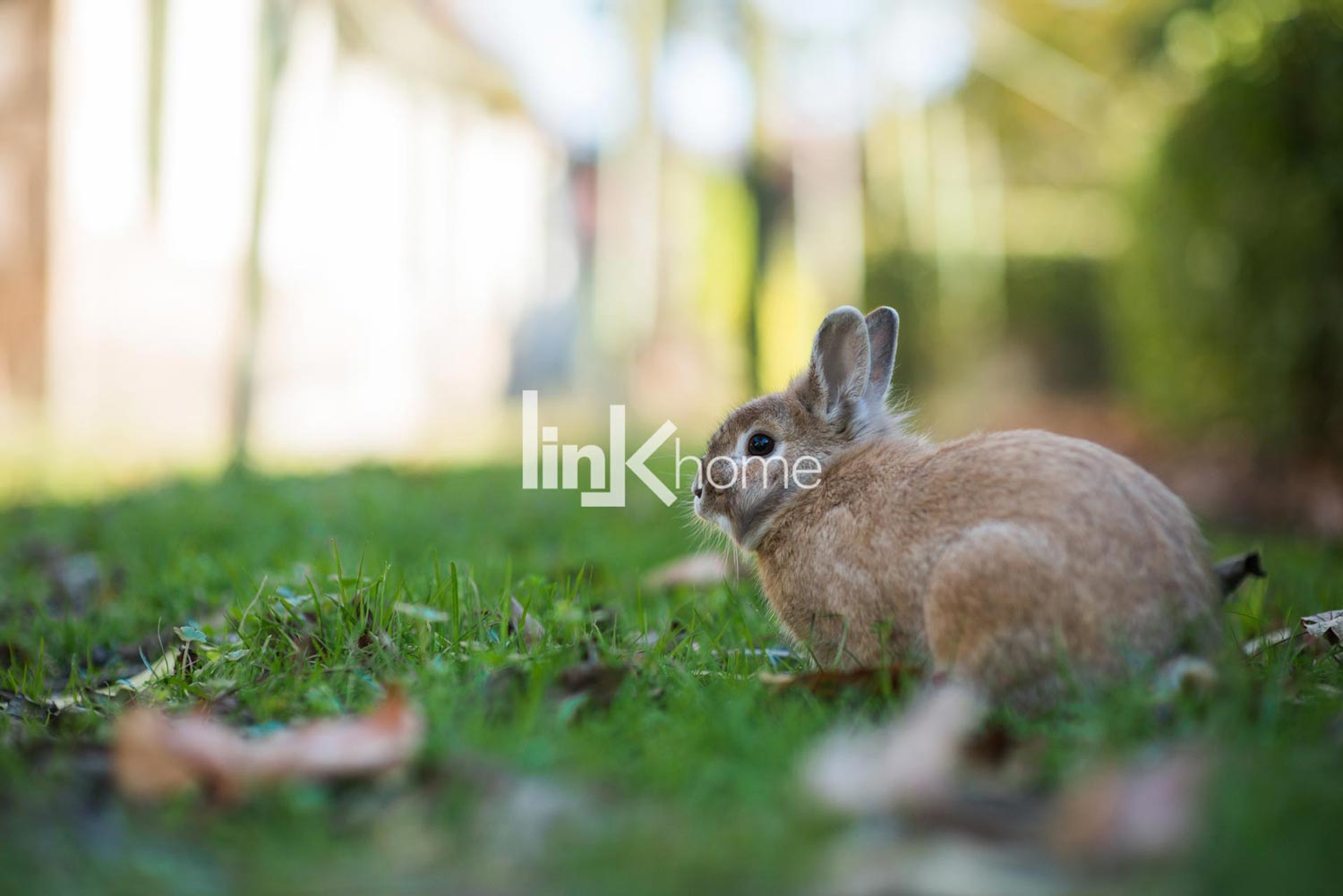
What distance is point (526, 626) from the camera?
314 cm

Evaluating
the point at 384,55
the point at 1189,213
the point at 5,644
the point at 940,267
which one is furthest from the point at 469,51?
the point at 5,644

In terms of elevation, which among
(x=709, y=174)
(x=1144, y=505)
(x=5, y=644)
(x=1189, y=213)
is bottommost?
(x=5, y=644)

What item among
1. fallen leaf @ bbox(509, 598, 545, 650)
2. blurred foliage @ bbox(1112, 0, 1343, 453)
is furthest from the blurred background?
fallen leaf @ bbox(509, 598, 545, 650)

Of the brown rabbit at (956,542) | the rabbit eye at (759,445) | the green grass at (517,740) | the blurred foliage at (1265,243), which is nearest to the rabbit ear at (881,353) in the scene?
the brown rabbit at (956,542)

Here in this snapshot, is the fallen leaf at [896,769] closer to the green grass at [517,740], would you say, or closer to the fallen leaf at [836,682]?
the green grass at [517,740]

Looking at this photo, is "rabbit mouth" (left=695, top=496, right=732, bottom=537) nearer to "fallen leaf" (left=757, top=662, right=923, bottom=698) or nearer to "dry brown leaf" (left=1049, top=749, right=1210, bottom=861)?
"fallen leaf" (left=757, top=662, right=923, bottom=698)

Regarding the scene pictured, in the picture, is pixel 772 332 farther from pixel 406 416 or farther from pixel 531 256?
pixel 406 416

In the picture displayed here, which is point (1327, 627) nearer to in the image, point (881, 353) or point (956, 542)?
point (956, 542)

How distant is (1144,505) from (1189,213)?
7.66 m

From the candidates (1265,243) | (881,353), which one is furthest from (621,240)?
(881,353)

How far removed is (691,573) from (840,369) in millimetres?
1350

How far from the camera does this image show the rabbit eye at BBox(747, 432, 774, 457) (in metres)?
3.73

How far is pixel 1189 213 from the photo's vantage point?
30.8 feet

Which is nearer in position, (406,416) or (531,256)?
(406,416)
